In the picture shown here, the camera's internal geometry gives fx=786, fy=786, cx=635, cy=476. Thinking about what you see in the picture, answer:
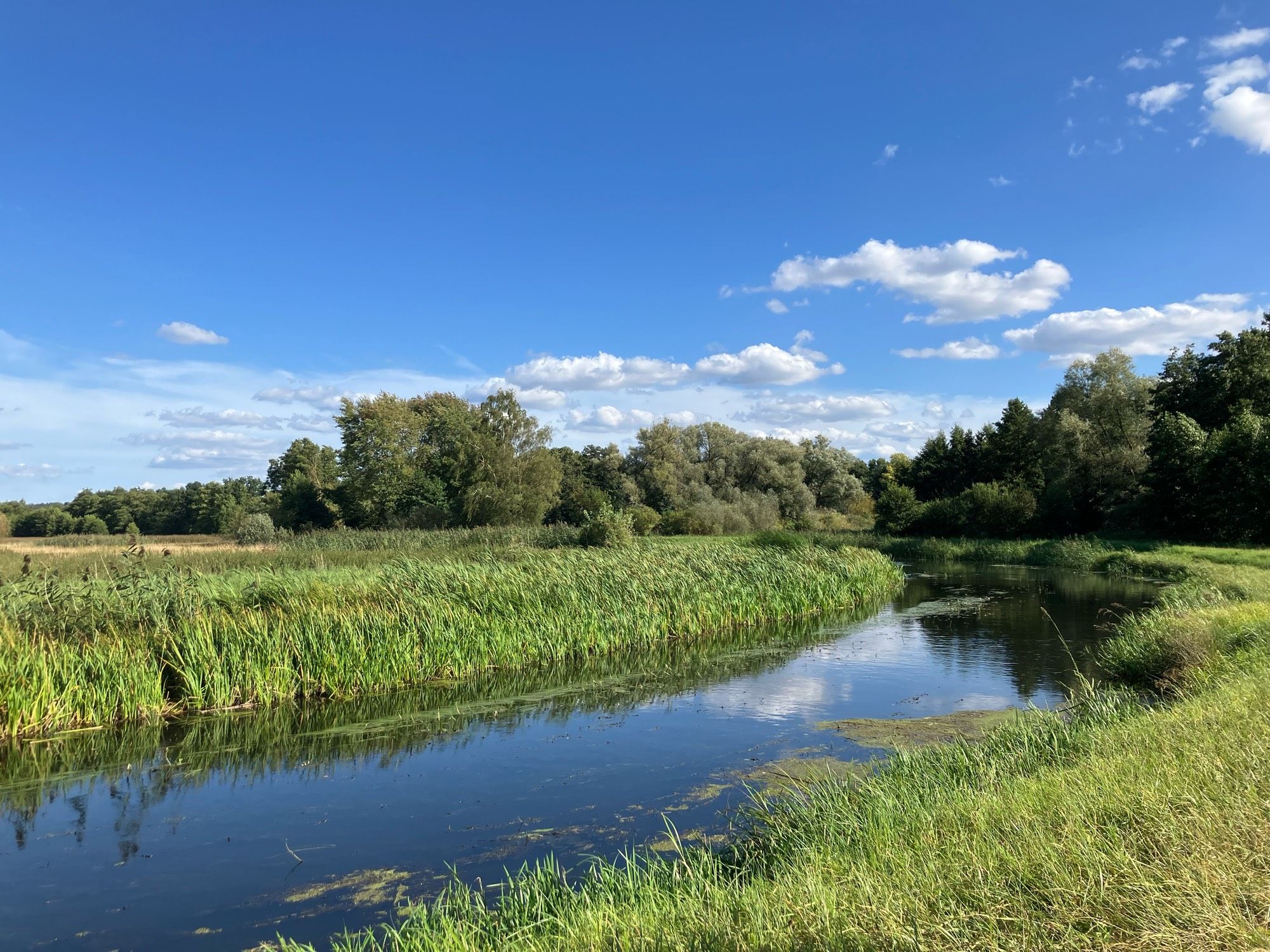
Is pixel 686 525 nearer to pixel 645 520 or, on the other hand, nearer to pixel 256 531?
pixel 645 520

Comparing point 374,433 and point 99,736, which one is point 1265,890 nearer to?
point 99,736

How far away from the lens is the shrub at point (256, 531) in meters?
35.4

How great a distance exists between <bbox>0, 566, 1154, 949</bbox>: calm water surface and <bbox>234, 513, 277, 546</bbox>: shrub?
26.1 meters

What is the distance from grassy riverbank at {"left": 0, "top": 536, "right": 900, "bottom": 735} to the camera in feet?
33.1

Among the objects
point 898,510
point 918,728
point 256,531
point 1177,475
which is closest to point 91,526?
point 256,531

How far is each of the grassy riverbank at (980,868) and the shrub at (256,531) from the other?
33.6 metres

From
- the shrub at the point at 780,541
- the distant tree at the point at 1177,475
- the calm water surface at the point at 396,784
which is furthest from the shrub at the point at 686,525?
the calm water surface at the point at 396,784

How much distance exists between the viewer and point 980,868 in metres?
3.60

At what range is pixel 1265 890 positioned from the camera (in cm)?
319

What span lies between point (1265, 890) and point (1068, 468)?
43283mm

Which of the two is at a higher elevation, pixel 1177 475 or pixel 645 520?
pixel 1177 475

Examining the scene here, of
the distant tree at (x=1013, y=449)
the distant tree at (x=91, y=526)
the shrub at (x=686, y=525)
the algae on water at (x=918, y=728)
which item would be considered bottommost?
the algae on water at (x=918, y=728)

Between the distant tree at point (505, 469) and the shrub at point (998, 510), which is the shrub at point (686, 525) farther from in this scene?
the shrub at point (998, 510)

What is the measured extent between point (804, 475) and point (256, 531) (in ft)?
123
